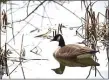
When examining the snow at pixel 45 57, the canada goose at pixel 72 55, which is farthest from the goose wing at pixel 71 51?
the snow at pixel 45 57

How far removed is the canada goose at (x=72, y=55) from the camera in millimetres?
5429

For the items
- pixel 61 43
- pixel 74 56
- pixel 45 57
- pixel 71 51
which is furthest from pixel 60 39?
pixel 45 57

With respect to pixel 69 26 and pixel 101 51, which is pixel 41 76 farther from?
pixel 69 26

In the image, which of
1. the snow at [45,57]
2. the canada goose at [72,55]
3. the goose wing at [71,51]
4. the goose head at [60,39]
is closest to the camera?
the snow at [45,57]

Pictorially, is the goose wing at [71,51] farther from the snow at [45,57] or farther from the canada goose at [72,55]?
the snow at [45,57]

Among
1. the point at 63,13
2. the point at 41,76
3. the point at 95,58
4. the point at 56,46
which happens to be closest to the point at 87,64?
the point at 95,58

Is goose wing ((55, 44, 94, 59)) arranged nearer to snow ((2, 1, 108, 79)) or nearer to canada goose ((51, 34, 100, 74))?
canada goose ((51, 34, 100, 74))

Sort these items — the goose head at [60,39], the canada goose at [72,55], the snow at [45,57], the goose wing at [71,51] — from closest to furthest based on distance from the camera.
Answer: the snow at [45,57]
the canada goose at [72,55]
the goose wing at [71,51]
the goose head at [60,39]

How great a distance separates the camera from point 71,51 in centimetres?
599

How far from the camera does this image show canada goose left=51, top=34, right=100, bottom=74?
5429 millimetres

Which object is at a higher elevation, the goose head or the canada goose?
the goose head

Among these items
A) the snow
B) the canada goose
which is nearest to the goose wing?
the canada goose

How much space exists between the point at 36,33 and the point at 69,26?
57cm

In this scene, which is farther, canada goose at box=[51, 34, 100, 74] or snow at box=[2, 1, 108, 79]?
canada goose at box=[51, 34, 100, 74]
